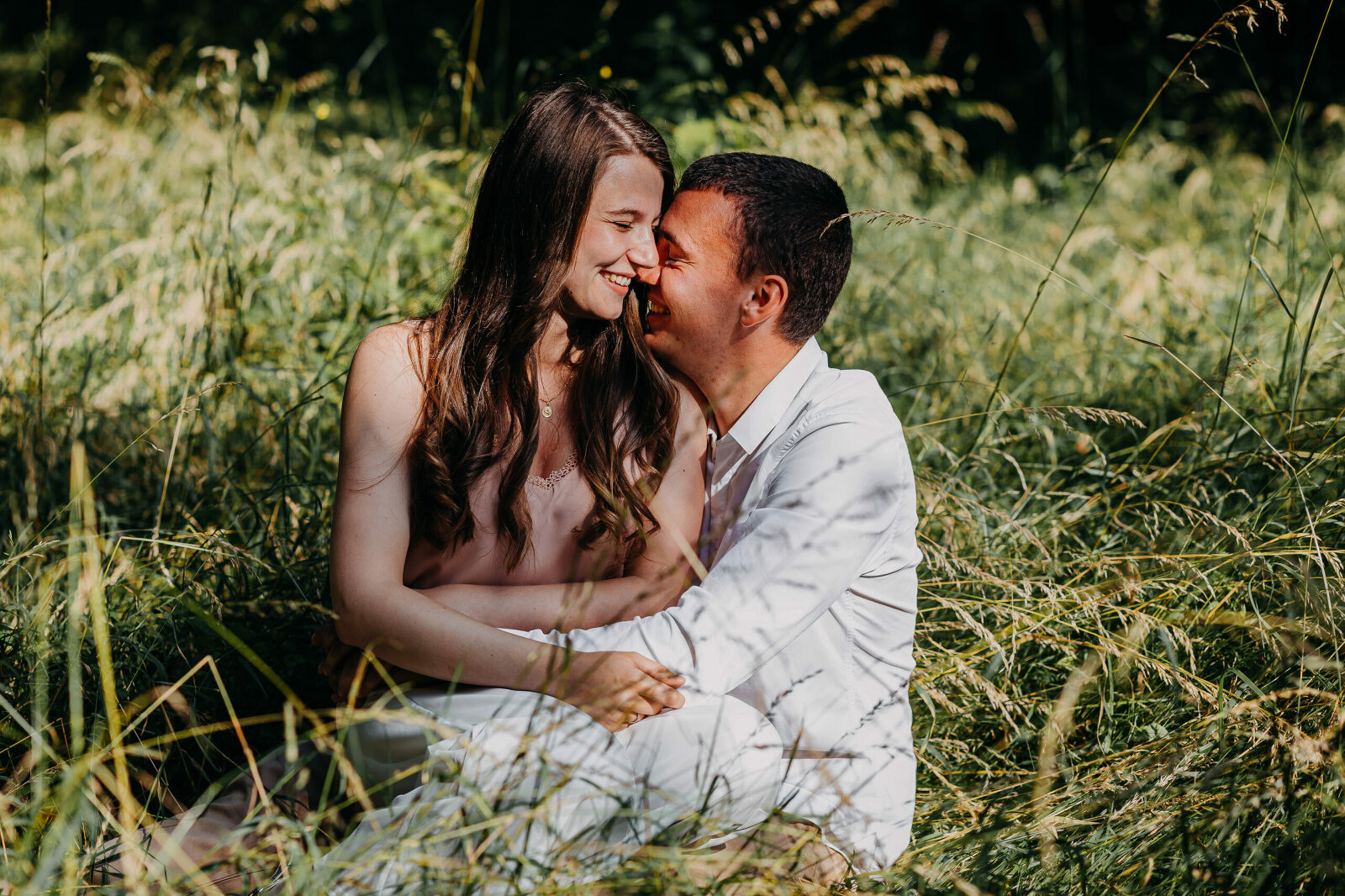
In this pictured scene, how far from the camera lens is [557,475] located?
2.15 meters

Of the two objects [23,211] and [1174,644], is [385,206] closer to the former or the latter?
[23,211]

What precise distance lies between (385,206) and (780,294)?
284cm

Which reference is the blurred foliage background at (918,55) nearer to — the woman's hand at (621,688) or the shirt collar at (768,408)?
Answer: the shirt collar at (768,408)

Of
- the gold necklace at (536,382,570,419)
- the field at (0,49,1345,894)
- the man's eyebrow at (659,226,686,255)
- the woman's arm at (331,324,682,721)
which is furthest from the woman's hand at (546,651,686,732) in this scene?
the man's eyebrow at (659,226,686,255)

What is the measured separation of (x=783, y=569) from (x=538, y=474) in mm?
608

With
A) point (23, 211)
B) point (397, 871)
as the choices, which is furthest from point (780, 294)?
point (23, 211)

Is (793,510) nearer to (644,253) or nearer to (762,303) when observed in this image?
(762,303)

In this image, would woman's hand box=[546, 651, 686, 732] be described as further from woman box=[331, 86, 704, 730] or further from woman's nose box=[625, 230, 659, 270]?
woman's nose box=[625, 230, 659, 270]

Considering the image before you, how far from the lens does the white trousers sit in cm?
138

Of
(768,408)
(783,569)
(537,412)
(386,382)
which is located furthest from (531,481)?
(783,569)

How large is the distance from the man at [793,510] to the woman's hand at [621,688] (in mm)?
46

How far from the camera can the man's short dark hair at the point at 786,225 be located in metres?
2.13

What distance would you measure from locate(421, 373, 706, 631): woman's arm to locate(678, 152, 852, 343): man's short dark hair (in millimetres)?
331

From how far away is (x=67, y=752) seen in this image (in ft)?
6.43
